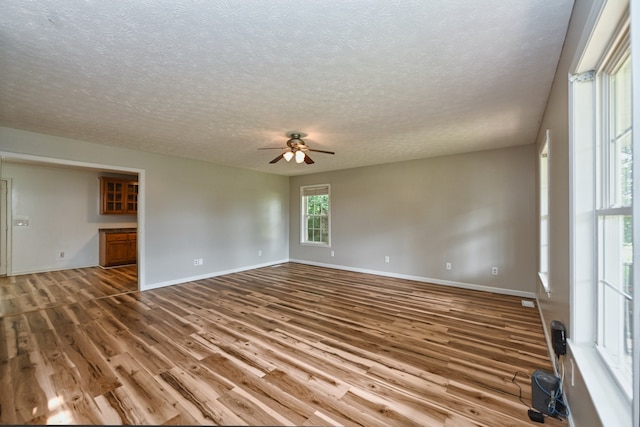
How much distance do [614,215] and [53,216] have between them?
29.2 ft

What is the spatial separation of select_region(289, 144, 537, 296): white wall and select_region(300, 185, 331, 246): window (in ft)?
0.91

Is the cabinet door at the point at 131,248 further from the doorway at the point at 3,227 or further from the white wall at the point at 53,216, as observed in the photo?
the doorway at the point at 3,227

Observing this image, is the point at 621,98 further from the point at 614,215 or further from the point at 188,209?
the point at 188,209

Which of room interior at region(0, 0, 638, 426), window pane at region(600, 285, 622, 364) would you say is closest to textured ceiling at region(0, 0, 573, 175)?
room interior at region(0, 0, 638, 426)

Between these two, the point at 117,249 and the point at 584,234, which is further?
the point at 117,249

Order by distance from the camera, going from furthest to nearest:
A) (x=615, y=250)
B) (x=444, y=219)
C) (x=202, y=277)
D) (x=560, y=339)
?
(x=202, y=277) → (x=444, y=219) → (x=560, y=339) → (x=615, y=250)

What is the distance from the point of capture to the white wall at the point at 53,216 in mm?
5473

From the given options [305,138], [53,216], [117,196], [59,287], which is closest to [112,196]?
[117,196]

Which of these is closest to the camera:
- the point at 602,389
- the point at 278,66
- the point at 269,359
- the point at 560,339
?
the point at 602,389

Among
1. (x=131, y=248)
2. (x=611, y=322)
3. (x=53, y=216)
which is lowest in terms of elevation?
(x=131, y=248)

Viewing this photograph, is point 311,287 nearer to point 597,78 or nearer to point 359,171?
point 359,171

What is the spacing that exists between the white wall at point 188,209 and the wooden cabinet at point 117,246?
2574mm

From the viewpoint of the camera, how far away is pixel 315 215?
22.5ft

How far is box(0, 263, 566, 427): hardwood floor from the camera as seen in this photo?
1.68 meters
